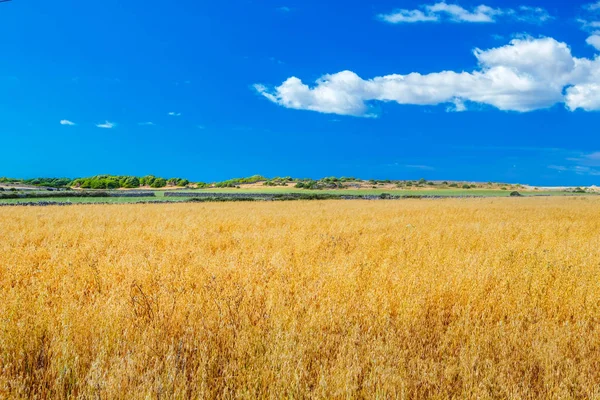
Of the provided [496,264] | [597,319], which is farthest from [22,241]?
[597,319]

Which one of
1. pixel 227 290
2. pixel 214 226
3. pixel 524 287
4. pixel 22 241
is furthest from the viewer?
pixel 214 226

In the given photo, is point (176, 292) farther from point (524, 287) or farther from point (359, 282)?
point (524, 287)

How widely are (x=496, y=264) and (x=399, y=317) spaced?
409 cm

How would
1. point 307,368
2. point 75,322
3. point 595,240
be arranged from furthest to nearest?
1. point 595,240
2. point 75,322
3. point 307,368

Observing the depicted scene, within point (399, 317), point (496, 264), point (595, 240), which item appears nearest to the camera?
point (399, 317)

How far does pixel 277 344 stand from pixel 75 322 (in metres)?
2.45

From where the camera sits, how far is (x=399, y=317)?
15.6 feet

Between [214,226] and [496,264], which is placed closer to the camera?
[496,264]

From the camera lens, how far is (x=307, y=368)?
11.8 feet

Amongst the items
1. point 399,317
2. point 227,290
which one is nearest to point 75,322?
point 227,290

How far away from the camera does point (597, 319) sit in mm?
5086

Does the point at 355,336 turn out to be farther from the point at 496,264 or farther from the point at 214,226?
the point at 214,226

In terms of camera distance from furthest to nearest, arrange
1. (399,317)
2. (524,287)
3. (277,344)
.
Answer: (524,287)
(399,317)
(277,344)

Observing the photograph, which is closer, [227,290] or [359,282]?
[227,290]
